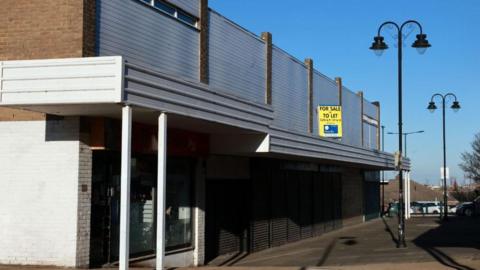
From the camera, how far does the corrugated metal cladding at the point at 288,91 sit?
1033 inches

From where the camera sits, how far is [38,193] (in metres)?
13.7

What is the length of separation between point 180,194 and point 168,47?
4.15 m

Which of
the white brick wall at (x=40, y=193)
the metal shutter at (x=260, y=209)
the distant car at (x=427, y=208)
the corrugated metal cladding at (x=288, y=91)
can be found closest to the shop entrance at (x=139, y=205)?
the white brick wall at (x=40, y=193)

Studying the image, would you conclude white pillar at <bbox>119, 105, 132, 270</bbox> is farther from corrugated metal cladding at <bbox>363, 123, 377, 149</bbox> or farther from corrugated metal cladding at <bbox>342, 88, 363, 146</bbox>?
corrugated metal cladding at <bbox>363, 123, 377, 149</bbox>

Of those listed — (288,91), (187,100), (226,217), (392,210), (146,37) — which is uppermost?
(288,91)

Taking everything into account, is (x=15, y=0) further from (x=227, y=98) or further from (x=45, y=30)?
(x=227, y=98)

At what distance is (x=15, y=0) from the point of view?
45.6 ft

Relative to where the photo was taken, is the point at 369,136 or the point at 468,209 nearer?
the point at 369,136

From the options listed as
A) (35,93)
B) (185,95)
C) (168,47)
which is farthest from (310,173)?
(35,93)

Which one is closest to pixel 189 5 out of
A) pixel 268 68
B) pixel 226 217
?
pixel 268 68

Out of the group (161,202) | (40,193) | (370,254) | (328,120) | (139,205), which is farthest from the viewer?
(328,120)

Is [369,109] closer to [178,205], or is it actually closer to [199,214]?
[199,214]

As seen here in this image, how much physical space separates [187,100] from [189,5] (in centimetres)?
518

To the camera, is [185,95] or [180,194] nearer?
[185,95]
